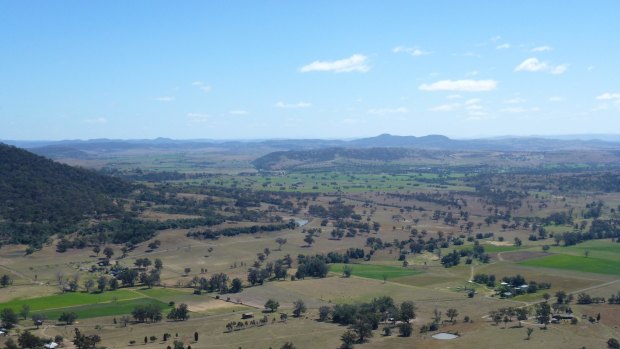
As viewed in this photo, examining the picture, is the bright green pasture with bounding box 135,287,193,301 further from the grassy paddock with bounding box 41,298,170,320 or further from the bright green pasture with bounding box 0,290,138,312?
the grassy paddock with bounding box 41,298,170,320

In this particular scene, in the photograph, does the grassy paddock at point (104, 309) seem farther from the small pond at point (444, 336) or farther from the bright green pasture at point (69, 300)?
the small pond at point (444, 336)

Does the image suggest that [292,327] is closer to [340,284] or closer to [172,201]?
[340,284]

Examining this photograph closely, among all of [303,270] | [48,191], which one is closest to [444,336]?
[303,270]

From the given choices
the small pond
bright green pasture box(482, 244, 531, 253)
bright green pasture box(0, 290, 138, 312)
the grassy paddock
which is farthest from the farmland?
bright green pasture box(482, 244, 531, 253)

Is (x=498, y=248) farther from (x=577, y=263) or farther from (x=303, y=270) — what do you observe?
(x=303, y=270)

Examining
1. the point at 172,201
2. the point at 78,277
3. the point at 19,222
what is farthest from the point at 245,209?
the point at 78,277

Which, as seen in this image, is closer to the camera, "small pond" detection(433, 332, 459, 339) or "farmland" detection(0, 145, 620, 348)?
"small pond" detection(433, 332, 459, 339)
